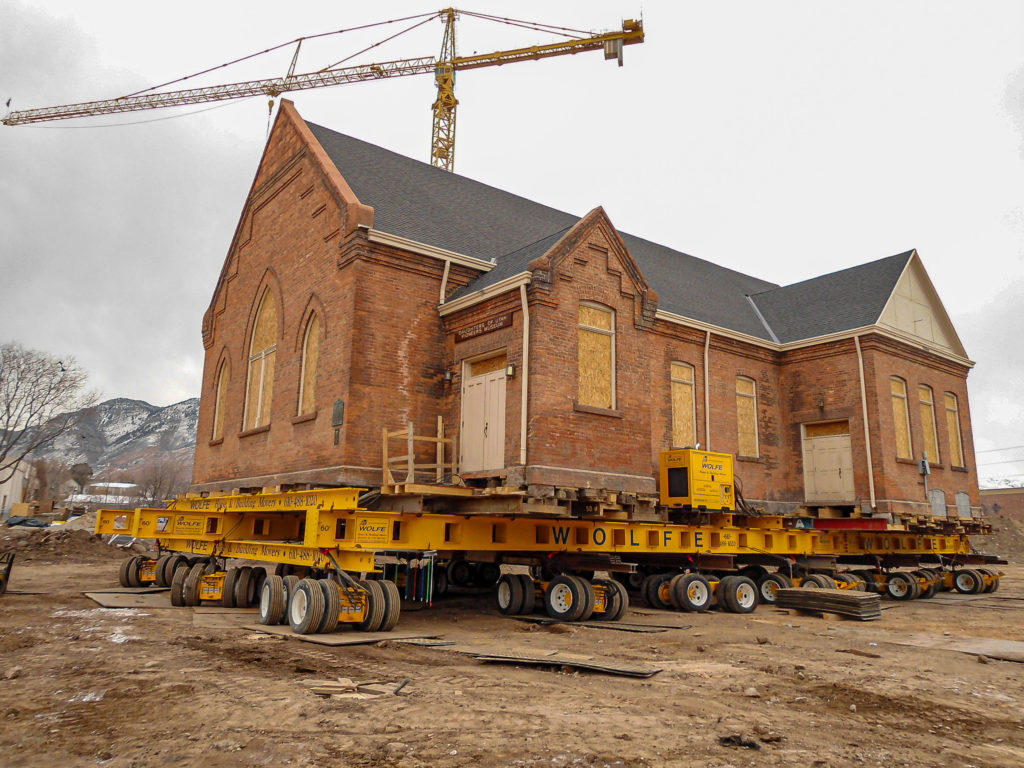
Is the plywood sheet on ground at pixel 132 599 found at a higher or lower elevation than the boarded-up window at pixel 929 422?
lower

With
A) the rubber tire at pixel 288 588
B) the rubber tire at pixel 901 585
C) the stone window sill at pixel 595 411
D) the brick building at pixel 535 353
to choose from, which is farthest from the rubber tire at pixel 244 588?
the rubber tire at pixel 901 585

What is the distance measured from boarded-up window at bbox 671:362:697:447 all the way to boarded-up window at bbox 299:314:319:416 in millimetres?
8961

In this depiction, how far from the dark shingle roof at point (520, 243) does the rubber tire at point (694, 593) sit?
7060 mm

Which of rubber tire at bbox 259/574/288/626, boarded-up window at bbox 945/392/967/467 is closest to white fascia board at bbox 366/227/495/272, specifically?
rubber tire at bbox 259/574/288/626

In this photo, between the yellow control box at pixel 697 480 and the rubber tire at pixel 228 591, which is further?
the yellow control box at pixel 697 480

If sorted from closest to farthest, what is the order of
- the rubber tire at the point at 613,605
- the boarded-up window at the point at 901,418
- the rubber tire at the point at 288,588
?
the rubber tire at the point at 288,588
the rubber tire at the point at 613,605
the boarded-up window at the point at 901,418

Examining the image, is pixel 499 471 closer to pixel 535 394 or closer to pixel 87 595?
pixel 535 394

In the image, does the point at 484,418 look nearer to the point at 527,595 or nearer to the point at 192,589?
the point at 527,595

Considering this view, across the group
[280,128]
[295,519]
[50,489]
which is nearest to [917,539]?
[295,519]

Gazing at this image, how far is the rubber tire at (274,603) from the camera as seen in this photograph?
445 inches

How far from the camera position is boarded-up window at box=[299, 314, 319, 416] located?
Answer: 1542 cm

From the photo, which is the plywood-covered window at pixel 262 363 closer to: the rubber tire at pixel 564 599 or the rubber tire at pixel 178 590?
A: the rubber tire at pixel 178 590


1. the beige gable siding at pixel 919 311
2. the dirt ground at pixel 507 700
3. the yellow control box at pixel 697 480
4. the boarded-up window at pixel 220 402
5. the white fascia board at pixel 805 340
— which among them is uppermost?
the beige gable siding at pixel 919 311

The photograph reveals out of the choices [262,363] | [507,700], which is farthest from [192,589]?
[507,700]
